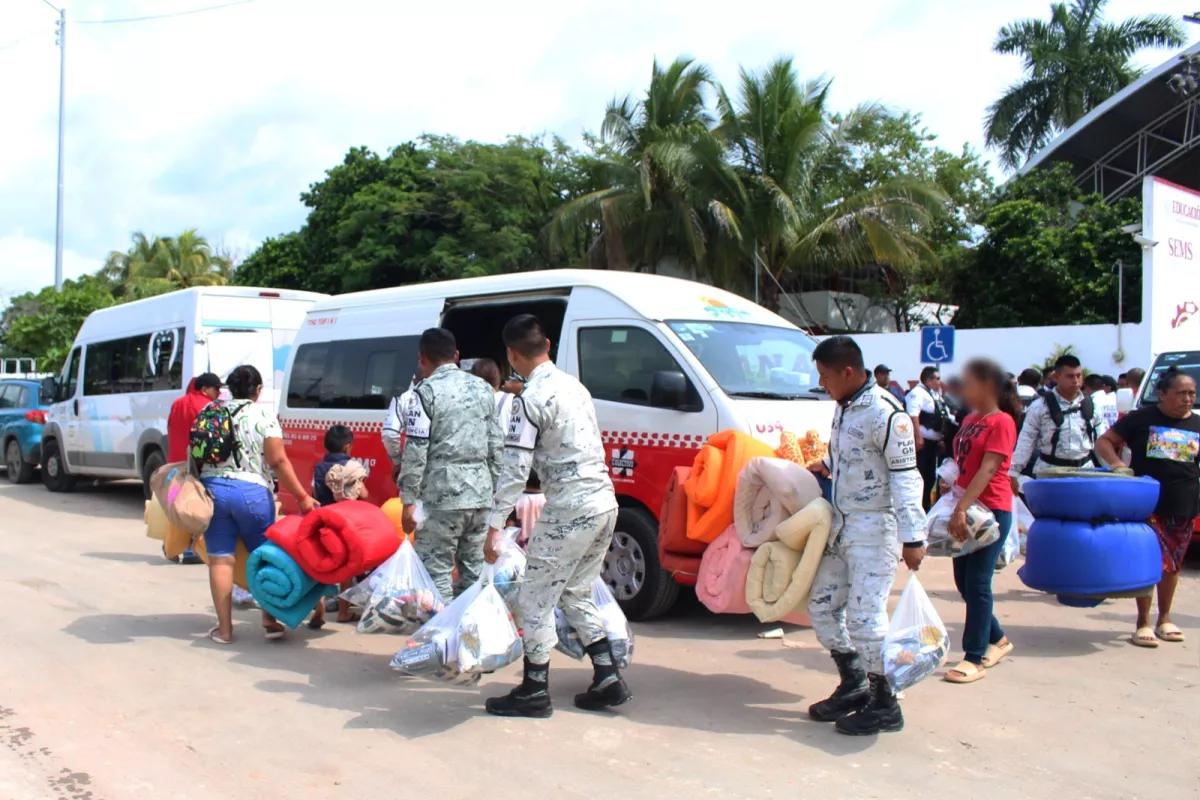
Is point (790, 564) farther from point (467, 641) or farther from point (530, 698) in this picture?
point (467, 641)

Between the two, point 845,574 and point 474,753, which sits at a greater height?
point 845,574

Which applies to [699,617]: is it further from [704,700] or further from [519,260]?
[519,260]

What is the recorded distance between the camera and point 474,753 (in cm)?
437

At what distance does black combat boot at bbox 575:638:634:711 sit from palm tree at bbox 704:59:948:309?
62.5 feet

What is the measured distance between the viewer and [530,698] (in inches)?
188

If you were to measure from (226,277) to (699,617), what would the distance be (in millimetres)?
41487

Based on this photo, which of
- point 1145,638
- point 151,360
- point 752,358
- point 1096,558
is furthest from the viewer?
point 151,360

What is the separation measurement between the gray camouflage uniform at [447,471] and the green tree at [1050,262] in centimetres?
2106

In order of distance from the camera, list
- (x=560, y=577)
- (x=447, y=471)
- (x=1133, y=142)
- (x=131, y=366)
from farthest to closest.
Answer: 1. (x=1133, y=142)
2. (x=131, y=366)
3. (x=447, y=471)
4. (x=560, y=577)

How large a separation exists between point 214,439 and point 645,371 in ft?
9.38

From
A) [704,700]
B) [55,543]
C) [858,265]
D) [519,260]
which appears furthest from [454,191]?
[704,700]

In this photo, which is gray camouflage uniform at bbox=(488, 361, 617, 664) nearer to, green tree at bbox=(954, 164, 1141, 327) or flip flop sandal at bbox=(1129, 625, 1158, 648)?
flip flop sandal at bbox=(1129, 625, 1158, 648)

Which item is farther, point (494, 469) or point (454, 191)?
point (454, 191)

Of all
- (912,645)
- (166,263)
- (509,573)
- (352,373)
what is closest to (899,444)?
(912,645)
